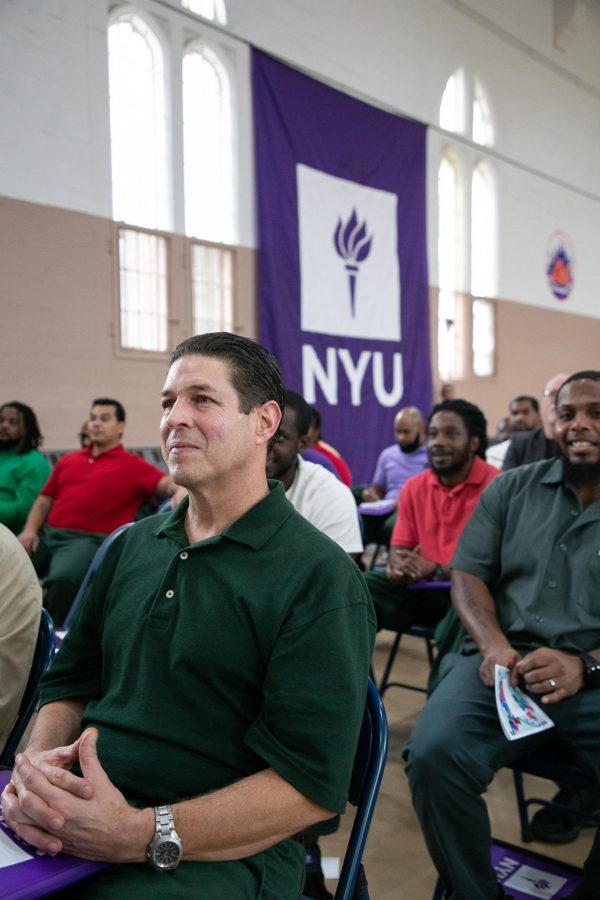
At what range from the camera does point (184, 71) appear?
26.4 feet

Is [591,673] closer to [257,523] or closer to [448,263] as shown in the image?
[257,523]

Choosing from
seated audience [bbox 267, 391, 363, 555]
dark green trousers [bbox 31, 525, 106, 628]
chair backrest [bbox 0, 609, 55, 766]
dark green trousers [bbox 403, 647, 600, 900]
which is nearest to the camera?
chair backrest [bbox 0, 609, 55, 766]

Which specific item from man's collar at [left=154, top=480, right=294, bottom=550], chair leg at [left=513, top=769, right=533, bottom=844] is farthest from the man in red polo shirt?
man's collar at [left=154, top=480, right=294, bottom=550]

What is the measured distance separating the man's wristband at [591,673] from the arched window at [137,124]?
6.53m

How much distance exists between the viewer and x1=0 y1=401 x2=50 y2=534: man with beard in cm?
471

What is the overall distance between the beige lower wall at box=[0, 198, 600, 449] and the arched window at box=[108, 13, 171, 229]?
0.38 m

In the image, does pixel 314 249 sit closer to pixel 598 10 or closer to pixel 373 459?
pixel 373 459

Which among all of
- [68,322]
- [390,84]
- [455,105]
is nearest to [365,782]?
[68,322]

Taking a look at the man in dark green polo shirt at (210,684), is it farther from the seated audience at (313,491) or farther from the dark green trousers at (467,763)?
the seated audience at (313,491)

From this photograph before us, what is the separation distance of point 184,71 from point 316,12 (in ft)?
6.64

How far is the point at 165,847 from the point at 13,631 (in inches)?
31.2

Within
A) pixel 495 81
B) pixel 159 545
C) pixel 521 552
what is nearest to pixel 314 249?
pixel 495 81

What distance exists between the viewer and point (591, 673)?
202 centimetres

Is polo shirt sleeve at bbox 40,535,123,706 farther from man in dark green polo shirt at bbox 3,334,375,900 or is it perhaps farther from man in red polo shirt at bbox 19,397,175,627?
man in red polo shirt at bbox 19,397,175,627
